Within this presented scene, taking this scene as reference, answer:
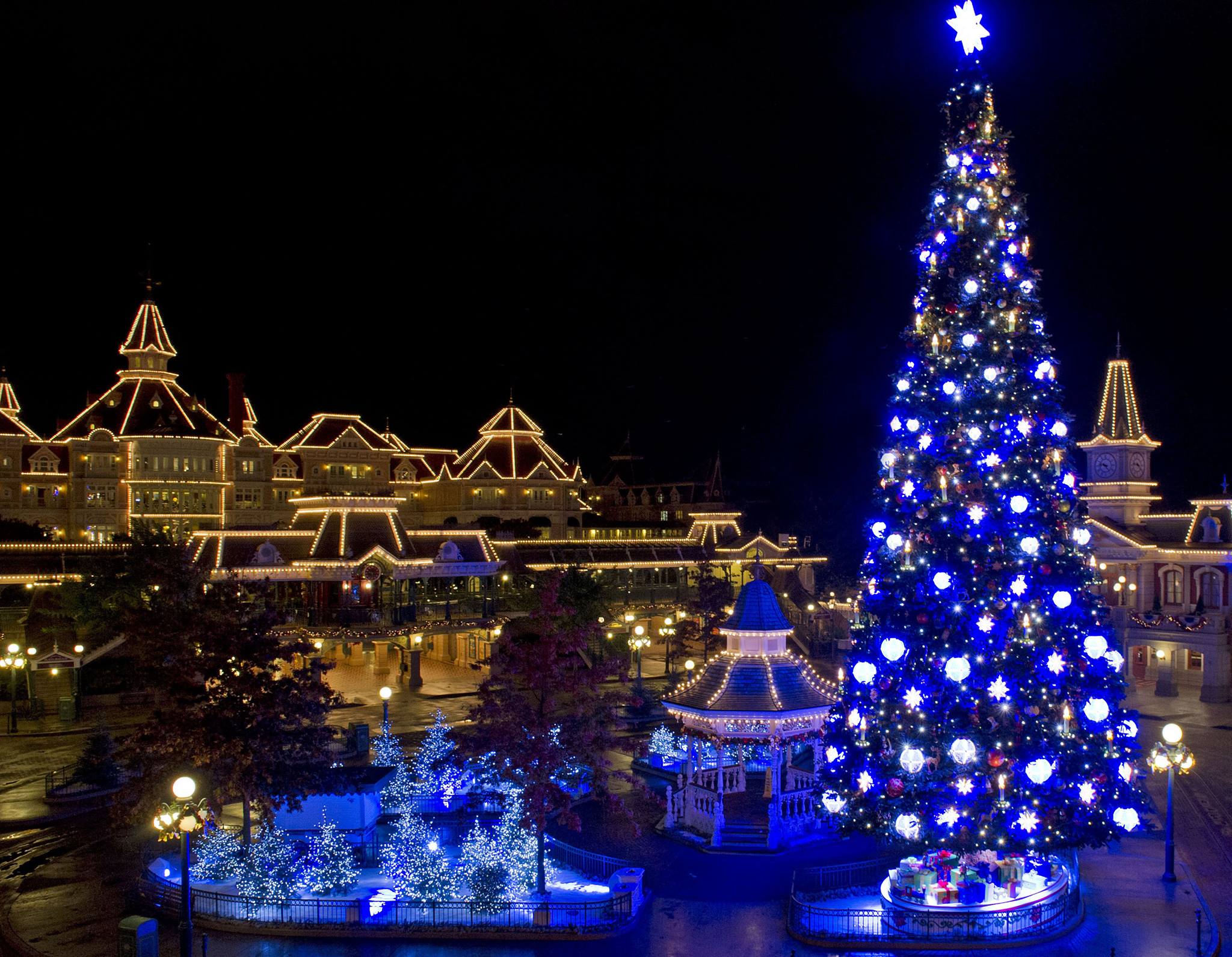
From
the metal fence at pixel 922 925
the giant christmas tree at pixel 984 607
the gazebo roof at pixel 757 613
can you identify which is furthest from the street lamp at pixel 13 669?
the giant christmas tree at pixel 984 607

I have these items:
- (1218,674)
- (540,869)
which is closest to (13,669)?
(540,869)

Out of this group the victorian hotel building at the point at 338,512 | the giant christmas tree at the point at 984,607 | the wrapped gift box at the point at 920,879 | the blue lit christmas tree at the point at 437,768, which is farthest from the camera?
the victorian hotel building at the point at 338,512

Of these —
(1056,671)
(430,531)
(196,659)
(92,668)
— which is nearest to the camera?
(1056,671)

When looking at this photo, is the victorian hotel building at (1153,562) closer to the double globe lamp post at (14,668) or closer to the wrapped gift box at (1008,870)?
the wrapped gift box at (1008,870)

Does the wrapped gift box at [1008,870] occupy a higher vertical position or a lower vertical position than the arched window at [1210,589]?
lower

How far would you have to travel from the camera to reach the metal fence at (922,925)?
1505cm

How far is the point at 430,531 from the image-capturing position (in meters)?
44.8

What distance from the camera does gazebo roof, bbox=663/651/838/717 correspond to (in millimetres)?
20297

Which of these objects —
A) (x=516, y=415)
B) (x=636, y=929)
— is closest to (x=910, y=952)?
(x=636, y=929)

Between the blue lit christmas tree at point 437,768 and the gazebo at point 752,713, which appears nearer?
the gazebo at point 752,713

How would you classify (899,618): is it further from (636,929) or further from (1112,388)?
(1112,388)

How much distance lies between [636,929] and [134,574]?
27.5 meters

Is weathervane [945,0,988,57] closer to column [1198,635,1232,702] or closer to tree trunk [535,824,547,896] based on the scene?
tree trunk [535,824,547,896]

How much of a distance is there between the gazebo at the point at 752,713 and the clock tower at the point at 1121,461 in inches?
1125
